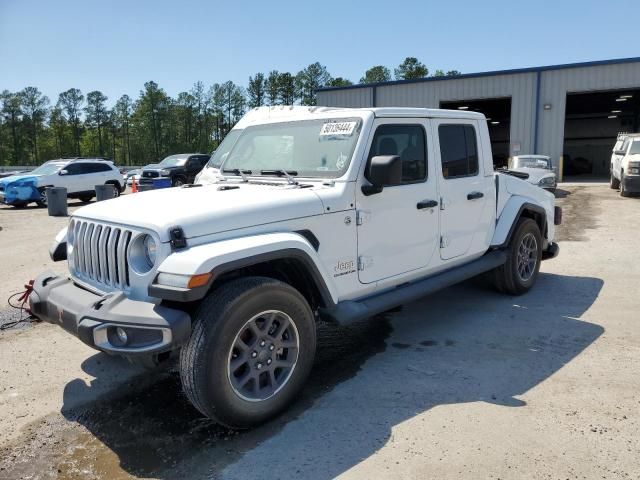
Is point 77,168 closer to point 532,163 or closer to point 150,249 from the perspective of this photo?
point 532,163

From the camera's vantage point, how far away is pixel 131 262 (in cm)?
309

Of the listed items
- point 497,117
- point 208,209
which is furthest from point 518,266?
point 497,117

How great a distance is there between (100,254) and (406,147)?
2478mm

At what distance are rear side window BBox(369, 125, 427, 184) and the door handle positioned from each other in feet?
0.62

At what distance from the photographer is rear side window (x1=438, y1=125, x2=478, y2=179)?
464 centimetres

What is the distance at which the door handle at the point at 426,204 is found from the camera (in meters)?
4.24

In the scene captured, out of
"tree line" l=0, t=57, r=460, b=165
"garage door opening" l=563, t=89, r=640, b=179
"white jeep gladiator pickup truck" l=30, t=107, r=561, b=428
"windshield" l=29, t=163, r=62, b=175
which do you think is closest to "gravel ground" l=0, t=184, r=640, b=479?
"white jeep gladiator pickup truck" l=30, t=107, r=561, b=428

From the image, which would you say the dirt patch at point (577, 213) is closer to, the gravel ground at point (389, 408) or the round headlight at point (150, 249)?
the gravel ground at point (389, 408)

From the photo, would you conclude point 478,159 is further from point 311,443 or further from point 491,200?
point 311,443

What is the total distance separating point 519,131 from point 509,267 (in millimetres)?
22050

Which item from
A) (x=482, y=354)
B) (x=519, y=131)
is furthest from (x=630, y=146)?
(x=482, y=354)

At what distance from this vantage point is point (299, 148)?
4.14m

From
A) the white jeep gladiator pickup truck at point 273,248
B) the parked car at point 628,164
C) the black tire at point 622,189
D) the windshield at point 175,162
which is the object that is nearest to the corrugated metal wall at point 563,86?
the parked car at point 628,164

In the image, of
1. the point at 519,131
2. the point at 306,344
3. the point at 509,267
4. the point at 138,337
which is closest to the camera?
the point at 138,337
